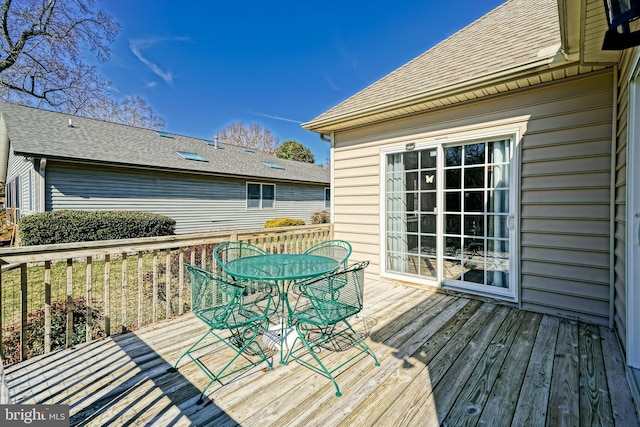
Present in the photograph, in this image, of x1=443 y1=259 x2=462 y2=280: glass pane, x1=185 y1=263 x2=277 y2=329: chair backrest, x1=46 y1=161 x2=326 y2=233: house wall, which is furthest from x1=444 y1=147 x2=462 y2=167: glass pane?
x1=46 y1=161 x2=326 y2=233: house wall

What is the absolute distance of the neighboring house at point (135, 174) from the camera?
7680mm

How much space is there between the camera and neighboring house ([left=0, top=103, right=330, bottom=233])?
7.68 meters

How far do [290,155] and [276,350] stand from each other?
24231 mm

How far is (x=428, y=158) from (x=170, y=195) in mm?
8740

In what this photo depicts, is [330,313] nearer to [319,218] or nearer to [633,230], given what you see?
[633,230]

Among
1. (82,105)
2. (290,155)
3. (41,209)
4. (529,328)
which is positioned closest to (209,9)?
(41,209)

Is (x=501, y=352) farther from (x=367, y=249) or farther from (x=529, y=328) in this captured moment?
(x=367, y=249)

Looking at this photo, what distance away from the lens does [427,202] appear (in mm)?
4141

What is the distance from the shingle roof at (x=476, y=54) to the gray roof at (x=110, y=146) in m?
6.66

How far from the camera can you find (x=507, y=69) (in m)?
3.13

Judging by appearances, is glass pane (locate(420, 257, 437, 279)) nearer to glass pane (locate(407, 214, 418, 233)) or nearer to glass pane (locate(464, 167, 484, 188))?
glass pane (locate(407, 214, 418, 233))

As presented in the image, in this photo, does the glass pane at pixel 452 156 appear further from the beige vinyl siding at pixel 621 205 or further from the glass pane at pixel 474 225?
the beige vinyl siding at pixel 621 205

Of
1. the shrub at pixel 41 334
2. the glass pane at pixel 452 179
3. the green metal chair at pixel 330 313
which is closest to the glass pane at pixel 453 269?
the glass pane at pixel 452 179

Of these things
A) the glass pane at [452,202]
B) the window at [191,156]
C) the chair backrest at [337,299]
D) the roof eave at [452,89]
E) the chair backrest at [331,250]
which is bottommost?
the chair backrest at [337,299]
